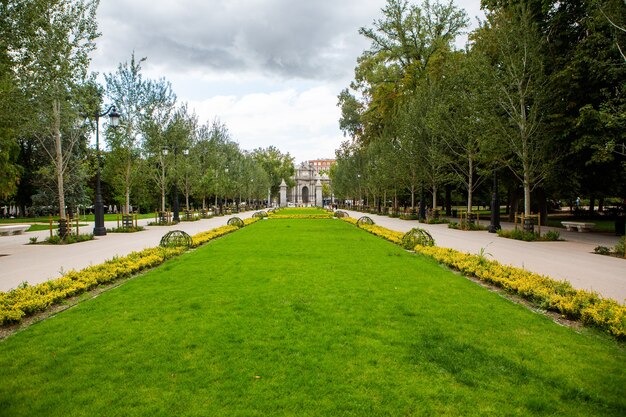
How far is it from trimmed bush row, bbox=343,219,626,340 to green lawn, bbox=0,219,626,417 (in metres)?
0.33

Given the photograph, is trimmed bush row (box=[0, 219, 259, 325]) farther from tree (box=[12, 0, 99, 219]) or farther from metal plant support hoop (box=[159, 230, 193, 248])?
tree (box=[12, 0, 99, 219])

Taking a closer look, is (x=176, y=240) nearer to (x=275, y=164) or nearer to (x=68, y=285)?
(x=68, y=285)

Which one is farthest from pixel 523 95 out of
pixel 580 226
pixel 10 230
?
pixel 10 230

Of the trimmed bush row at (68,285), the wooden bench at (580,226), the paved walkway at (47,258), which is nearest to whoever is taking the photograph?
the trimmed bush row at (68,285)

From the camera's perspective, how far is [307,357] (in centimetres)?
455

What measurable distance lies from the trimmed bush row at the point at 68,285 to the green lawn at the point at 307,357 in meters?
0.53

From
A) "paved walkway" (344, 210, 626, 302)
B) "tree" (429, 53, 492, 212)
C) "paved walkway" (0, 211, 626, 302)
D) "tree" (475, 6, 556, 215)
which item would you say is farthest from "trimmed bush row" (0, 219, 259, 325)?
"tree" (429, 53, 492, 212)

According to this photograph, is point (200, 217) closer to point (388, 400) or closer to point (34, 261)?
point (34, 261)

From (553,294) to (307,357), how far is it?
4.82 metres

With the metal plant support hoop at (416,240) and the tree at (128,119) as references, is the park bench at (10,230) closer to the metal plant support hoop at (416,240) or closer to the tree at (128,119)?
the tree at (128,119)

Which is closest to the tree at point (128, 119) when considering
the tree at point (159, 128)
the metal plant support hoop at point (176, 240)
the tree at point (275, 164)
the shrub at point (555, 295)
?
the tree at point (159, 128)

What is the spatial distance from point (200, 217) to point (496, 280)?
34.0m

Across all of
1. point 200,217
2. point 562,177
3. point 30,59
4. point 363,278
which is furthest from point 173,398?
point 200,217

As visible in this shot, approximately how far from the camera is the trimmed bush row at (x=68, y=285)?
6.30 metres
